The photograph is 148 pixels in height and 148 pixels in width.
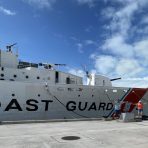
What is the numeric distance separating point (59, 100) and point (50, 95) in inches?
27.2

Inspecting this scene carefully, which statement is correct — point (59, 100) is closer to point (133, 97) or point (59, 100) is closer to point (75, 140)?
point (133, 97)

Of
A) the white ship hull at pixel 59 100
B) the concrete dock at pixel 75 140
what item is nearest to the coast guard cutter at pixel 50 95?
the white ship hull at pixel 59 100

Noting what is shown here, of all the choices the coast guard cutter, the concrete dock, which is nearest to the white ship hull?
the coast guard cutter

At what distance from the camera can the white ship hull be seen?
16.1m

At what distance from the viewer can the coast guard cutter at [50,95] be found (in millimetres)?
16172

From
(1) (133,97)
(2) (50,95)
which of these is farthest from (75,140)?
(1) (133,97)

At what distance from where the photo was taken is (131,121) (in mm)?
14422

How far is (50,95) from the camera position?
17.2 m

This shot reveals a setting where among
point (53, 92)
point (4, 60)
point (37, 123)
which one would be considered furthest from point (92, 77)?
point (37, 123)

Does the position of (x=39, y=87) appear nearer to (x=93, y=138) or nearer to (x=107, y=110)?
(x=107, y=110)

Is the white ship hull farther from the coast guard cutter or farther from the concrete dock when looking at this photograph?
the concrete dock

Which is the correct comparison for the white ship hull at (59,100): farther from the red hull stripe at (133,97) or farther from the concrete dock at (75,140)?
the concrete dock at (75,140)

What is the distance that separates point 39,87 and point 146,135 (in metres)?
8.71

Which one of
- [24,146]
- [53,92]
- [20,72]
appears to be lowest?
[24,146]
